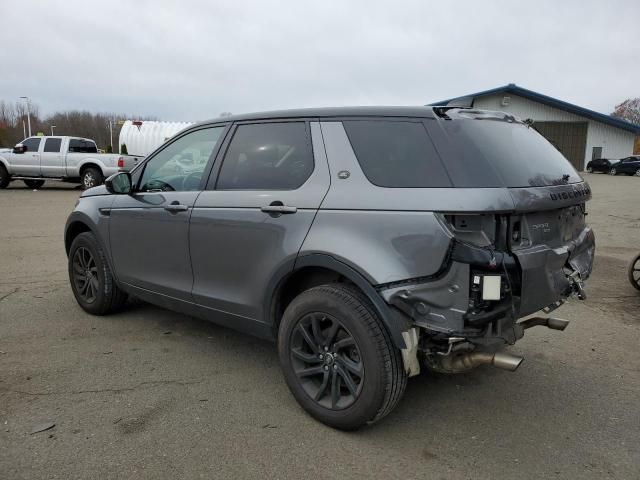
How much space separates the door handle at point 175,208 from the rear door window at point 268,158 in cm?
33

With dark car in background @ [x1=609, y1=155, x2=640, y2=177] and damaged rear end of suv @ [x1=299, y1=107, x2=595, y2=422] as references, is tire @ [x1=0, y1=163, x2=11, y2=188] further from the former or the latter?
dark car in background @ [x1=609, y1=155, x2=640, y2=177]

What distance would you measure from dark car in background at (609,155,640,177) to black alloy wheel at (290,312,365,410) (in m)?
37.8

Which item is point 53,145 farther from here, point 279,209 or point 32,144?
point 279,209

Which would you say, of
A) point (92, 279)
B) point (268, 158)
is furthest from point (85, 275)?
point (268, 158)

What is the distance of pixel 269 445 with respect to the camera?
285cm

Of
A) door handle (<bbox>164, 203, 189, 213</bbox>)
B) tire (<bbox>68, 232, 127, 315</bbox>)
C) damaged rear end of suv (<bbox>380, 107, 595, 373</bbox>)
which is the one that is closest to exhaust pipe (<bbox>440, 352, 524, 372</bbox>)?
damaged rear end of suv (<bbox>380, 107, 595, 373</bbox>)

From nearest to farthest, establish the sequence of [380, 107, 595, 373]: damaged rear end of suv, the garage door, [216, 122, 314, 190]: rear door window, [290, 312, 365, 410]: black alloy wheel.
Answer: [380, 107, 595, 373]: damaged rear end of suv
[290, 312, 365, 410]: black alloy wheel
[216, 122, 314, 190]: rear door window
the garage door

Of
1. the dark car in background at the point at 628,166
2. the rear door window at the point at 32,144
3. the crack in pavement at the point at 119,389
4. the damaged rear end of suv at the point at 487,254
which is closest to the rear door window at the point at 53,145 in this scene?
the rear door window at the point at 32,144

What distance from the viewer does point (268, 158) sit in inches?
136

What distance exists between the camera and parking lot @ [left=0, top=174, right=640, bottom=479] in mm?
2693

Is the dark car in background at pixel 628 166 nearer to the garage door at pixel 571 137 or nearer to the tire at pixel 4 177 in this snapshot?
the garage door at pixel 571 137

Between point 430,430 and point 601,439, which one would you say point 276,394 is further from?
point 601,439

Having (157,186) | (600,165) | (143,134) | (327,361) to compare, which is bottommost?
(327,361)

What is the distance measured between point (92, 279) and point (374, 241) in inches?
126
